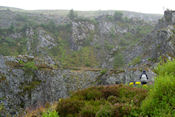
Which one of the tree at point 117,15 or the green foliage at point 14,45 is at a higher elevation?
the tree at point 117,15

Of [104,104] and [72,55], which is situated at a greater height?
[104,104]

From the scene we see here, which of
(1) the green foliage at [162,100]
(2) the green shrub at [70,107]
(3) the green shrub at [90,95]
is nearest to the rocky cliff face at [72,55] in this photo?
(3) the green shrub at [90,95]

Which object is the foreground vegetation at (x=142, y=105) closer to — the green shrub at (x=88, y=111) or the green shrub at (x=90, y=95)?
the green shrub at (x=88, y=111)

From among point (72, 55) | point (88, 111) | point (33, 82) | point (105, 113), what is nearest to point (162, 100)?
point (105, 113)

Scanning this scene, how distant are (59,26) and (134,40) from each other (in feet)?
106

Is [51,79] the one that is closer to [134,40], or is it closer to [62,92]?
[62,92]

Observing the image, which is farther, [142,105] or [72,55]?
[72,55]

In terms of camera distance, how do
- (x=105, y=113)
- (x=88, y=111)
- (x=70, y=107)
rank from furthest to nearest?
(x=70, y=107) < (x=88, y=111) < (x=105, y=113)

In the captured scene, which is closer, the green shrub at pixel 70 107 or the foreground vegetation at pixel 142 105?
the foreground vegetation at pixel 142 105

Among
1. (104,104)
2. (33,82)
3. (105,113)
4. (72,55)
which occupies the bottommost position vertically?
(72,55)

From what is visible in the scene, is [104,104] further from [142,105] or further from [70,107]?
[142,105]

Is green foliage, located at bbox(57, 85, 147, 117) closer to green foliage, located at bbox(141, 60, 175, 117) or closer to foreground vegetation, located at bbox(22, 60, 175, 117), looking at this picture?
foreground vegetation, located at bbox(22, 60, 175, 117)

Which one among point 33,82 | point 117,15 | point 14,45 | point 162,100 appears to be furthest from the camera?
point 117,15

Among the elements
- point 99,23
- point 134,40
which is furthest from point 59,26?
point 134,40
